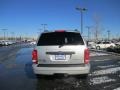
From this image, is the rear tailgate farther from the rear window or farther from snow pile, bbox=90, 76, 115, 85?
snow pile, bbox=90, 76, 115, 85

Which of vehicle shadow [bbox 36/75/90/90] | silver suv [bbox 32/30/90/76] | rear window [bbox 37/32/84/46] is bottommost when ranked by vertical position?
vehicle shadow [bbox 36/75/90/90]

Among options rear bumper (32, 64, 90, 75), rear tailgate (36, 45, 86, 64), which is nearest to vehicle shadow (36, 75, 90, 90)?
rear bumper (32, 64, 90, 75)

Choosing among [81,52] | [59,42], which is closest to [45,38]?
[59,42]

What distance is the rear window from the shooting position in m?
9.53

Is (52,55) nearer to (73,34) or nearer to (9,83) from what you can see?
(73,34)

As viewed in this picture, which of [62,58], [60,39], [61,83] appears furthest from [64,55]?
[61,83]

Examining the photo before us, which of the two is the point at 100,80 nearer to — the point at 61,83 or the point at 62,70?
the point at 61,83

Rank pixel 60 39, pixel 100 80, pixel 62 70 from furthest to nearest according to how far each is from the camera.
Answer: pixel 100 80, pixel 60 39, pixel 62 70

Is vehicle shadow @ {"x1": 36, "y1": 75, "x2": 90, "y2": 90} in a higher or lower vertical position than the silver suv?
lower

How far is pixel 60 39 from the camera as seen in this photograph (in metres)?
9.66

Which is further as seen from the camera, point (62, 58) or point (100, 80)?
point (100, 80)

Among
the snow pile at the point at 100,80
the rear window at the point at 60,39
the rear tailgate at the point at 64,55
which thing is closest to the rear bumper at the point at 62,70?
the rear tailgate at the point at 64,55

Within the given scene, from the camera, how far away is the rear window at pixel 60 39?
9.53 m

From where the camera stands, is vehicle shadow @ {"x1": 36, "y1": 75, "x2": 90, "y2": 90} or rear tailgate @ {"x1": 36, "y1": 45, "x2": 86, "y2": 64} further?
rear tailgate @ {"x1": 36, "y1": 45, "x2": 86, "y2": 64}
